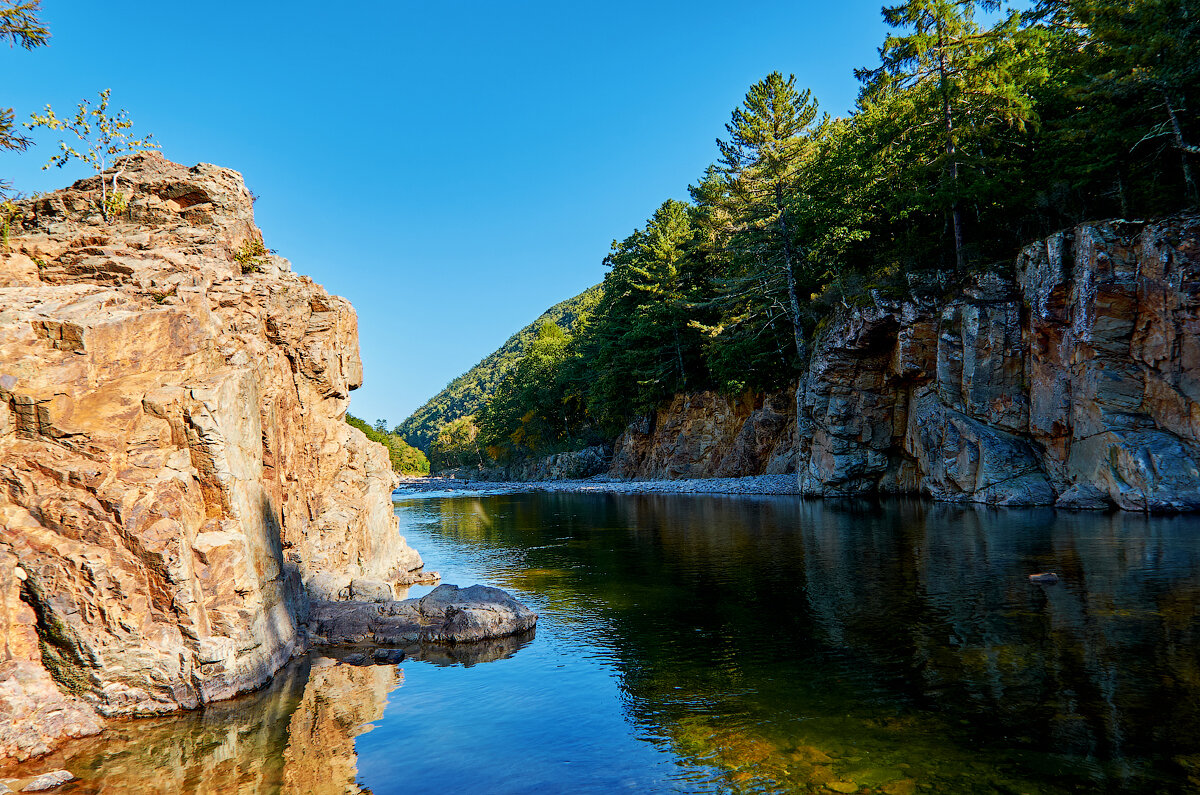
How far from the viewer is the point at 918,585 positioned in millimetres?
17641

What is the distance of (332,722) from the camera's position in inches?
449

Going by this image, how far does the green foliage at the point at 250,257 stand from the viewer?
19328mm

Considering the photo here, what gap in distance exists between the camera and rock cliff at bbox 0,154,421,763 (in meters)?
10.8

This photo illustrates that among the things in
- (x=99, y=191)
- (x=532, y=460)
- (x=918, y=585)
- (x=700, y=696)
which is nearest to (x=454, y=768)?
(x=700, y=696)

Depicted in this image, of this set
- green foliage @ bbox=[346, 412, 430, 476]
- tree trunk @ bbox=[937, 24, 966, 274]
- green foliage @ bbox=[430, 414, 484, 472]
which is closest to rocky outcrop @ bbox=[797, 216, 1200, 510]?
tree trunk @ bbox=[937, 24, 966, 274]

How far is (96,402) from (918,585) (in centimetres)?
1912

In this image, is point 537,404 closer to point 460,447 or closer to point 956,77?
point 460,447

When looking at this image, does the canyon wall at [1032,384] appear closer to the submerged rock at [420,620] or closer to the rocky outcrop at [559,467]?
the submerged rock at [420,620]

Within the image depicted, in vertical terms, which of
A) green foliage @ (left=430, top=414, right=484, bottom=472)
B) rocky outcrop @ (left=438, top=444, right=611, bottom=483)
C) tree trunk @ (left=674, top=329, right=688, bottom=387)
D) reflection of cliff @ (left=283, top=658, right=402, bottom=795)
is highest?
tree trunk @ (left=674, top=329, right=688, bottom=387)

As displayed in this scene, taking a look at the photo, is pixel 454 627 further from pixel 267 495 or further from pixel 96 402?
pixel 96 402

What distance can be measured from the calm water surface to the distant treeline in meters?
19.0

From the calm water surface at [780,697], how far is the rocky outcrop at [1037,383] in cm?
725

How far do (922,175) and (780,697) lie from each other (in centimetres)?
3349

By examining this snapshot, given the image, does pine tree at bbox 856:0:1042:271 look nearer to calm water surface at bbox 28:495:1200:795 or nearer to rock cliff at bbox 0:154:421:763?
calm water surface at bbox 28:495:1200:795
